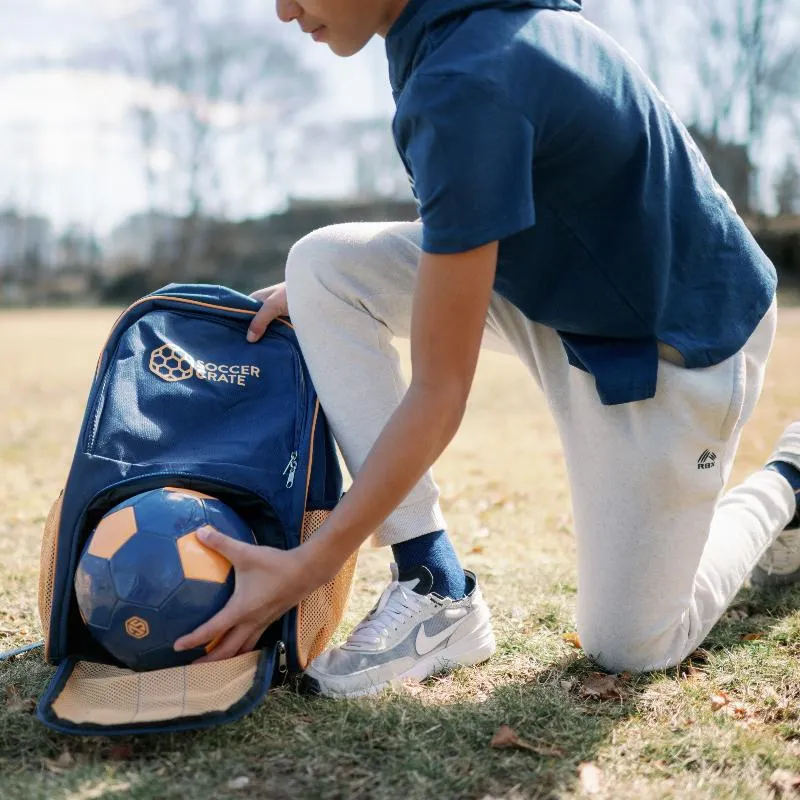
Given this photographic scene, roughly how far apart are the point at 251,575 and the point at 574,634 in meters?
1.17

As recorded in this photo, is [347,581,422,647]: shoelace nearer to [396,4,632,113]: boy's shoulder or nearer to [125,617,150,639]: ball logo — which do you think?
[125,617,150,639]: ball logo

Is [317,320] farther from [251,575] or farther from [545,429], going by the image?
[545,429]

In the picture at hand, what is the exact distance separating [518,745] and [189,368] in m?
1.22

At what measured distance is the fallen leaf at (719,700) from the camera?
2426mm

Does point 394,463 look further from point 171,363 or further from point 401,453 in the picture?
point 171,363

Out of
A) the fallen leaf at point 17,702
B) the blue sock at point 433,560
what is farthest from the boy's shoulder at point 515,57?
the fallen leaf at point 17,702

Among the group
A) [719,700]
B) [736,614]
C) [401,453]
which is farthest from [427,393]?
[736,614]

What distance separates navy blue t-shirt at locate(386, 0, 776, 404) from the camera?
6.18 ft

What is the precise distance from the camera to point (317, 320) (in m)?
2.62

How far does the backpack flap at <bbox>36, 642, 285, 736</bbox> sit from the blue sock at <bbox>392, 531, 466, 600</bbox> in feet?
1.61

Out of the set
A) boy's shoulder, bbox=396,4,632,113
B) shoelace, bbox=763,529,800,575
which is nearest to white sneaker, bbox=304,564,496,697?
shoelace, bbox=763,529,800,575

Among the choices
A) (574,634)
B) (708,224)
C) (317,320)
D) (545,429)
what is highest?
(708,224)

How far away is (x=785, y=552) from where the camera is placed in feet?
10.3

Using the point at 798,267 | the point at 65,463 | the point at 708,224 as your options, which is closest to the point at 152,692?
the point at 708,224
